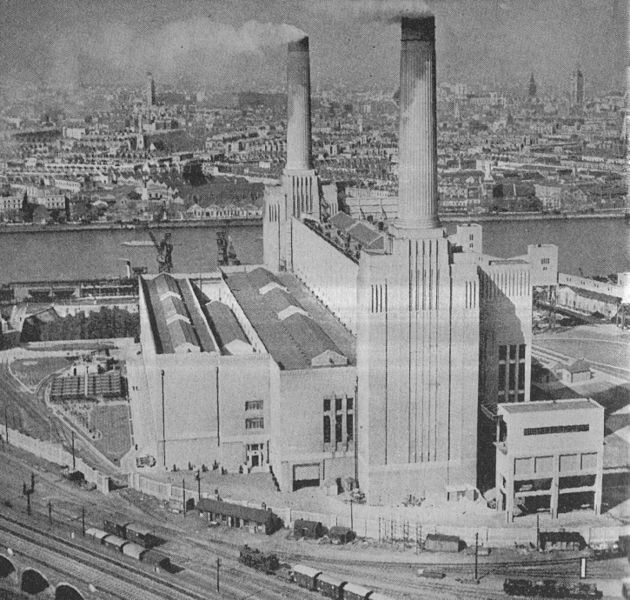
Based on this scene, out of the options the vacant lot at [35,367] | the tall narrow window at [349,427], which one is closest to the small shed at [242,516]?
the tall narrow window at [349,427]

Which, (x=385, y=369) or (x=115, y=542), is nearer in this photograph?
(x=115, y=542)

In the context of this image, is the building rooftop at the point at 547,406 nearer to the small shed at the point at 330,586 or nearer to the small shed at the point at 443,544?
the small shed at the point at 443,544

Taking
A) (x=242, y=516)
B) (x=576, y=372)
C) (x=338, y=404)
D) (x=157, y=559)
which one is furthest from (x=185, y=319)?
(x=576, y=372)

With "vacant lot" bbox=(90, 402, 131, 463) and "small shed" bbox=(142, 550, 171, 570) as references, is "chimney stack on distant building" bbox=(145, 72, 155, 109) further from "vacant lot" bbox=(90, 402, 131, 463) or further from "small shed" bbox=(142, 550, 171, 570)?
"small shed" bbox=(142, 550, 171, 570)

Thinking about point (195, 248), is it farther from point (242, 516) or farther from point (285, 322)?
point (242, 516)

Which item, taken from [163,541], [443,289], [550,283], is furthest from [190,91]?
[163,541]

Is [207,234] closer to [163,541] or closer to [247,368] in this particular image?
[247,368]

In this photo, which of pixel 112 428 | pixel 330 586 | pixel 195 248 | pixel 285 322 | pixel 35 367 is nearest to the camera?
pixel 330 586
